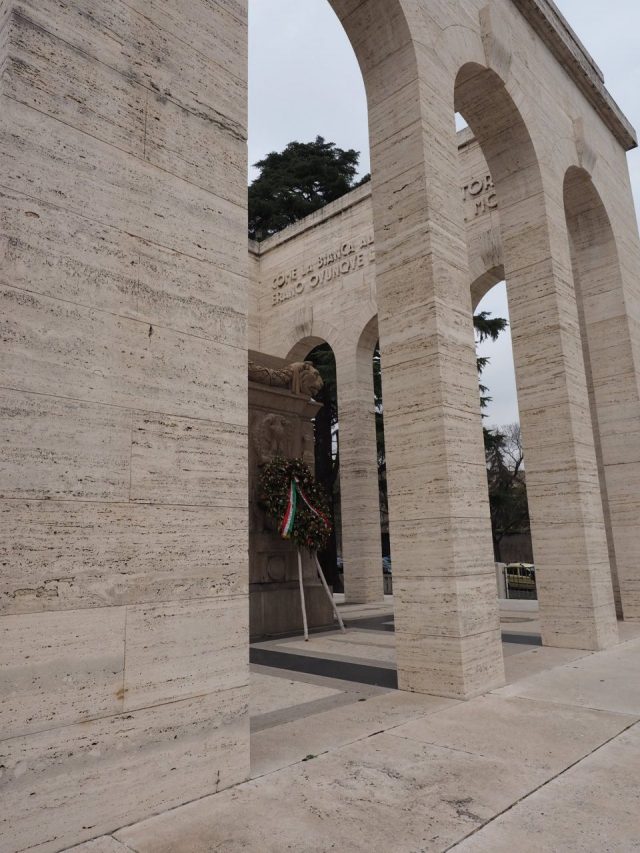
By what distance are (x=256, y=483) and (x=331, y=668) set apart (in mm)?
3521

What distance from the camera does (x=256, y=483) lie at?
9492 millimetres

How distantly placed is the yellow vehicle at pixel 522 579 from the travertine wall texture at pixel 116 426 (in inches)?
773

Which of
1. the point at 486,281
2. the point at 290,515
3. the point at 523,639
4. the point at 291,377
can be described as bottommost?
the point at 523,639

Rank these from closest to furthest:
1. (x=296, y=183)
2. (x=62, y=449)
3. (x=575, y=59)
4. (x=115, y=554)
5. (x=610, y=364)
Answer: (x=62, y=449)
(x=115, y=554)
(x=575, y=59)
(x=610, y=364)
(x=296, y=183)

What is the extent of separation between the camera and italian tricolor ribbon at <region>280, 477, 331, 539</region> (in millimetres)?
8906

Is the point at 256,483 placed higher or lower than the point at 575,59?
lower

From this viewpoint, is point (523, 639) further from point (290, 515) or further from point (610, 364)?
point (610, 364)

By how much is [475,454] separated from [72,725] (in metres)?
4.38

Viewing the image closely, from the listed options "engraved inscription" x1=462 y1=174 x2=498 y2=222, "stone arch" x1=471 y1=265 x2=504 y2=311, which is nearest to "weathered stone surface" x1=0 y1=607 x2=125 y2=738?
"stone arch" x1=471 y1=265 x2=504 y2=311

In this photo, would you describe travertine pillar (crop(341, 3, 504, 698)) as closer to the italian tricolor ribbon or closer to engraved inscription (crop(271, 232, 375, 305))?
the italian tricolor ribbon

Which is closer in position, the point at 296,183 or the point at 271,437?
the point at 271,437

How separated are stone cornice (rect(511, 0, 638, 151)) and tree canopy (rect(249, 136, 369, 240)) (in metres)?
19.0

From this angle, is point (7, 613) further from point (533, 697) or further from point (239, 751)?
point (533, 697)

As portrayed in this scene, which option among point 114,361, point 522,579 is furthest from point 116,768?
point 522,579
